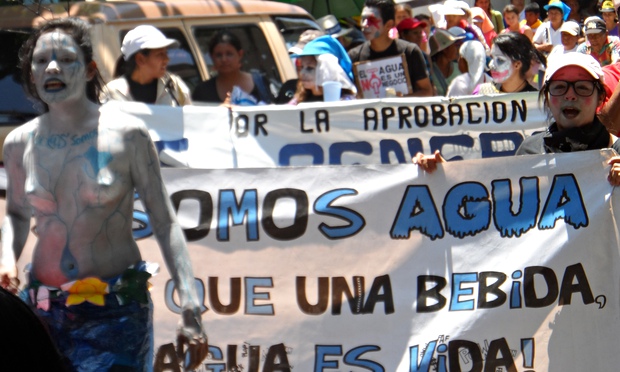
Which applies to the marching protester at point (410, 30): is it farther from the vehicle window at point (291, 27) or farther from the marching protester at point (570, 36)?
the vehicle window at point (291, 27)

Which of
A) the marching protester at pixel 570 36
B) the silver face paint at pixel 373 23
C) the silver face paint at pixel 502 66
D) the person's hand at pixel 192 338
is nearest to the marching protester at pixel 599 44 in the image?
the marching protester at pixel 570 36

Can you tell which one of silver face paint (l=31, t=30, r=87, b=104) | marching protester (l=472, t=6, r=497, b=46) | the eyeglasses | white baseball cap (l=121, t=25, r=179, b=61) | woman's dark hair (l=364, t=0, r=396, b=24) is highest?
silver face paint (l=31, t=30, r=87, b=104)

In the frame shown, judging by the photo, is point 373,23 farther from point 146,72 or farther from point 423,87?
point 146,72

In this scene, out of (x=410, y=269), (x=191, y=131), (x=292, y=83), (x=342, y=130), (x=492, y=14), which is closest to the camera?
(x=410, y=269)

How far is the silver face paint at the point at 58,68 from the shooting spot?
153 inches

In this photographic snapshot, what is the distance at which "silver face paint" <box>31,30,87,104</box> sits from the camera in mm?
3893

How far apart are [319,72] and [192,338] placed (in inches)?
162

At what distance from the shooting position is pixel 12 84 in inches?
296

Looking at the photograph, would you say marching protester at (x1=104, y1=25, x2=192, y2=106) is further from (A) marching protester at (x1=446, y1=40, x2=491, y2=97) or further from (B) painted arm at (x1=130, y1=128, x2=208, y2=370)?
(B) painted arm at (x1=130, y1=128, x2=208, y2=370)

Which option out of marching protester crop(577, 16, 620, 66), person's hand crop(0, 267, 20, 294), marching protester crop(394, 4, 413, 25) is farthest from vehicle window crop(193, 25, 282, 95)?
person's hand crop(0, 267, 20, 294)

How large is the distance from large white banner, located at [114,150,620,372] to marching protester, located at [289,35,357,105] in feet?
7.16

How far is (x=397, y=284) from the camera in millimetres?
5387

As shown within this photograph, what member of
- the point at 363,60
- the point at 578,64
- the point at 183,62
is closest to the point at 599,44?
the point at 363,60

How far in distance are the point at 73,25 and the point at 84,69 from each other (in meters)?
0.15
